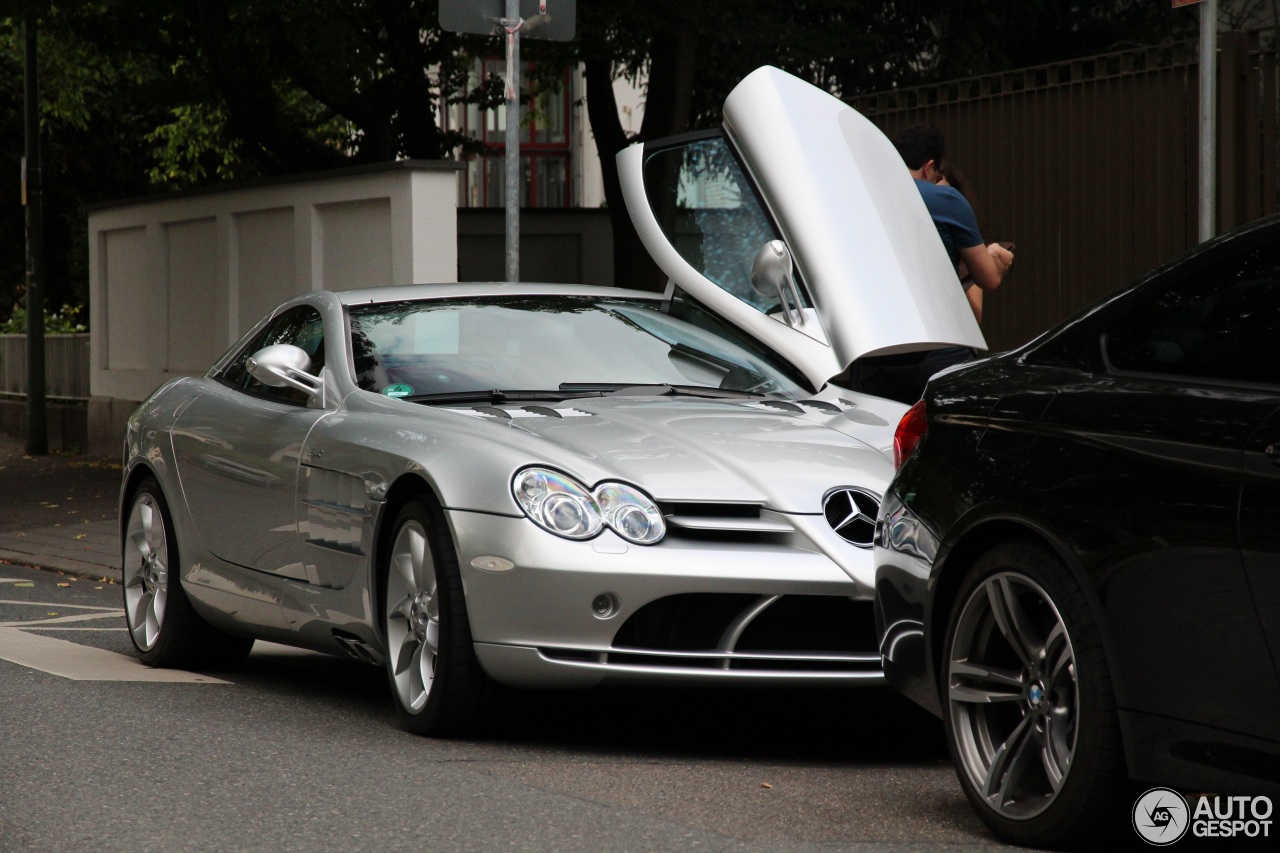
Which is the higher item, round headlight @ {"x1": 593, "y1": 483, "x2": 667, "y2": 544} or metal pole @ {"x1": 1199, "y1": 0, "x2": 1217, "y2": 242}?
metal pole @ {"x1": 1199, "y1": 0, "x2": 1217, "y2": 242}

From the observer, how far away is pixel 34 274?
21.1 meters

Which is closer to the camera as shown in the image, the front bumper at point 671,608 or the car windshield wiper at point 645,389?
the front bumper at point 671,608

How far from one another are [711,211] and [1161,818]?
395cm

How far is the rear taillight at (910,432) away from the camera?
16.5ft

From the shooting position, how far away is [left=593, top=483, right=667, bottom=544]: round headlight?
5504mm

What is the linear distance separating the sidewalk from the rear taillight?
6.76 meters

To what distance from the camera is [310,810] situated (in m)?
4.86

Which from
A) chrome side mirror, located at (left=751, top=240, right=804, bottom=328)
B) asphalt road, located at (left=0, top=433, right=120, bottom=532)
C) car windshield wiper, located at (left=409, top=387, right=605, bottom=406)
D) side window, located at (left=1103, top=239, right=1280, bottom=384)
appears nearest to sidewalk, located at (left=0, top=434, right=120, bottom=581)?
asphalt road, located at (left=0, top=433, right=120, bottom=532)

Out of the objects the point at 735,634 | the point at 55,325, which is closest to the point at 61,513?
the point at 735,634

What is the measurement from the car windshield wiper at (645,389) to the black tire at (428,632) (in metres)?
0.95

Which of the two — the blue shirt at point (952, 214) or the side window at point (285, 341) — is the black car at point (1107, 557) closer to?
the side window at point (285, 341)

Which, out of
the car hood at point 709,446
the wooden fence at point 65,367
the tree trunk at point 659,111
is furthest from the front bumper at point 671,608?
the wooden fence at point 65,367

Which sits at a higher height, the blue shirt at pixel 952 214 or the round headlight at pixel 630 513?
the blue shirt at pixel 952 214

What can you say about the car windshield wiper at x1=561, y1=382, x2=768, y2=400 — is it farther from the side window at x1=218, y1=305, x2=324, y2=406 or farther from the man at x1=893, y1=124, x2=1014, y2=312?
the man at x1=893, y1=124, x2=1014, y2=312
